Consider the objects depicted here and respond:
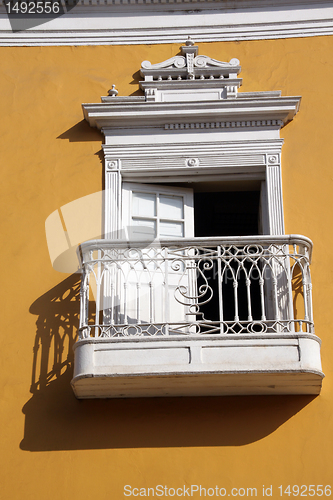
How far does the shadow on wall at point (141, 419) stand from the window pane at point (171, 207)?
71.6 inches

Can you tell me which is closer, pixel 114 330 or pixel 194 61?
pixel 114 330

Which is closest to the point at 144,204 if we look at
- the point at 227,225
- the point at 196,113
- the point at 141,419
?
the point at 196,113

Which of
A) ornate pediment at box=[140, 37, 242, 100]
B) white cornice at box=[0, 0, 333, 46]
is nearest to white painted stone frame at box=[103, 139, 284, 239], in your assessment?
ornate pediment at box=[140, 37, 242, 100]

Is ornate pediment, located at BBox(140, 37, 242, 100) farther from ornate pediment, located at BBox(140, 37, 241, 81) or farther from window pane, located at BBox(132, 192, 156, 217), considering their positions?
window pane, located at BBox(132, 192, 156, 217)

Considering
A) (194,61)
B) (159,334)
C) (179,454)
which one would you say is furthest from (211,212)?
(179,454)

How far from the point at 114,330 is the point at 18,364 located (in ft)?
2.95

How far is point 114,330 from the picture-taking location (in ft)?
20.5

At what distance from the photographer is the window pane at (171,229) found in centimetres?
716

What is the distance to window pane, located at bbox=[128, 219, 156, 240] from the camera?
7086 mm

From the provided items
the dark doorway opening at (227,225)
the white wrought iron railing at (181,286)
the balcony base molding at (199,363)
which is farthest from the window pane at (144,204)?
the dark doorway opening at (227,225)

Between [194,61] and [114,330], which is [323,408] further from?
[194,61]

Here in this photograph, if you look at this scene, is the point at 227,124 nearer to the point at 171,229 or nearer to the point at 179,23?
the point at 171,229

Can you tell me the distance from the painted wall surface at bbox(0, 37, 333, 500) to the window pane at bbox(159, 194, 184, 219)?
646mm

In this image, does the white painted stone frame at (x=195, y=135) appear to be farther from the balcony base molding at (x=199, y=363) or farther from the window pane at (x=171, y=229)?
the balcony base molding at (x=199, y=363)
